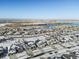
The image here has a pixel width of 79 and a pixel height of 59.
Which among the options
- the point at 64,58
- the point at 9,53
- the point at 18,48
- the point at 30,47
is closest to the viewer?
the point at 64,58

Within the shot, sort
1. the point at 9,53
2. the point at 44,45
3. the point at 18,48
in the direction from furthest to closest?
the point at 44,45 → the point at 18,48 → the point at 9,53

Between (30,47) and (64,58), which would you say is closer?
(64,58)

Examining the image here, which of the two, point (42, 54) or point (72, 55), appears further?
point (42, 54)

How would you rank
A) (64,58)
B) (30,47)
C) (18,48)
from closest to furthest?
(64,58) < (18,48) < (30,47)

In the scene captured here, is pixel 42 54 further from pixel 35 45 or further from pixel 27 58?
pixel 35 45

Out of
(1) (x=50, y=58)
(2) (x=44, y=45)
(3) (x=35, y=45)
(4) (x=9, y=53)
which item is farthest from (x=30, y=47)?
(1) (x=50, y=58)

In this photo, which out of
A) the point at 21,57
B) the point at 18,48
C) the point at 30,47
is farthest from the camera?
the point at 30,47

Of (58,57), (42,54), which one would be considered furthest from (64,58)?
(42,54)

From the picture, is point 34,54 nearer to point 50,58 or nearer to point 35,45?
point 50,58

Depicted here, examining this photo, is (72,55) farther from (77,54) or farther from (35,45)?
(35,45)
